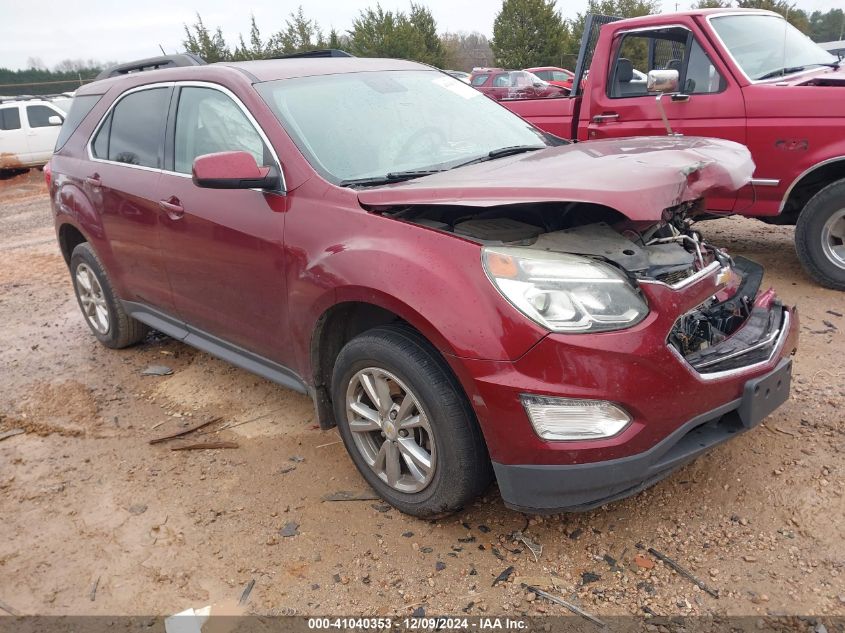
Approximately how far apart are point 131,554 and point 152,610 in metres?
0.38

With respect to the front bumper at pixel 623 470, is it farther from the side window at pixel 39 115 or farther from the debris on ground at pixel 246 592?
the side window at pixel 39 115

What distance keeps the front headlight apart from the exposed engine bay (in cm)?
7

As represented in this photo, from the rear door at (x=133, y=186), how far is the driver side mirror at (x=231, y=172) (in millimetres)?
975

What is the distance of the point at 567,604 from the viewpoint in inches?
91.8

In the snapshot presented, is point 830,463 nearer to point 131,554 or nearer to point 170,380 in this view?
point 131,554

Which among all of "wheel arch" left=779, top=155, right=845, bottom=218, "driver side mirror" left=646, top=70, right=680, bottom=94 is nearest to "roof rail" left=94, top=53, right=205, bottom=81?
"driver side mirror" left=646, top=70, right=680, bottom=94

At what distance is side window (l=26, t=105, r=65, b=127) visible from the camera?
1616 cm

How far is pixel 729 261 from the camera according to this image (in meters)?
3.05

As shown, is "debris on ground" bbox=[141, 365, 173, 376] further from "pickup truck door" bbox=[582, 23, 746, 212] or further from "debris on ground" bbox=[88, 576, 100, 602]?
"pickup truck door" bbox=[582, 23, 746, 212]

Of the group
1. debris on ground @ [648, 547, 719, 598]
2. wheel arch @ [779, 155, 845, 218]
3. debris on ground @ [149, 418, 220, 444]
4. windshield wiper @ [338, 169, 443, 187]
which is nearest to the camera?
debris on ground @ [648, 547, 719, 598]

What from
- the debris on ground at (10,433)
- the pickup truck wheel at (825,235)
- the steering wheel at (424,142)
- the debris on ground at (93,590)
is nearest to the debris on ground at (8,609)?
the debris on ground at (93,590)

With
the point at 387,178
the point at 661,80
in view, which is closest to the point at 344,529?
the point at 387,178

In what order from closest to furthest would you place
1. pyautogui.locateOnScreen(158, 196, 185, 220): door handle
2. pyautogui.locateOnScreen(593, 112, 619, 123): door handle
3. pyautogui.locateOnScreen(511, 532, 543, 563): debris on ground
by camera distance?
1. pyautogui.locateOnScreen(511, 532, 543, 563): debris on ground
2. pyautogui.locateOnScreen(158, 196, 185, 220): door handle
3. pyautogui.locateOnScreen(593, 112, 619, 123): door handle

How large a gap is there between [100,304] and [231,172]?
257cm
